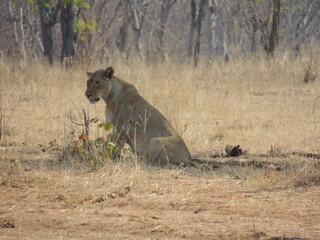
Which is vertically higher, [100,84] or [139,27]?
[139,27]

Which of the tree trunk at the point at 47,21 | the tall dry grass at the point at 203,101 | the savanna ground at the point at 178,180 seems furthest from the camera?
the tree trunk at the point at 47,21

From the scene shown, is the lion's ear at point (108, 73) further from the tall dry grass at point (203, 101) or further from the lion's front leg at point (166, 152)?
the lion's front leg at point (166, 152)

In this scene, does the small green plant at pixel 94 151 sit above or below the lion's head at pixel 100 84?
below

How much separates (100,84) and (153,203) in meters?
2.52

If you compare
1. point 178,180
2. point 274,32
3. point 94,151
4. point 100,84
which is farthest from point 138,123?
point 274,32

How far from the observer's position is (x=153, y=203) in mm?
5293

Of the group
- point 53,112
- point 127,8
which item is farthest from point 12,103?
point 127,8

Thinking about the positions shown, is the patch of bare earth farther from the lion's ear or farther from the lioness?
the lion's ear

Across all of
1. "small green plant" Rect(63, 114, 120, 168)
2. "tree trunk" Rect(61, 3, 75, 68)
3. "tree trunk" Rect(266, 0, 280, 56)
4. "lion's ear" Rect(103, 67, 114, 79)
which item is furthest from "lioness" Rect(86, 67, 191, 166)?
"tree trunk" Rect(266, 0, 280, 56)

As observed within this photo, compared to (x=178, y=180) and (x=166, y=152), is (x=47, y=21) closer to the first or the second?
(x=166, y=152)

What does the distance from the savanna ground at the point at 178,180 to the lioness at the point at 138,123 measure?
23 centimetres

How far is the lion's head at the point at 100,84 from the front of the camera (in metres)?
7.46

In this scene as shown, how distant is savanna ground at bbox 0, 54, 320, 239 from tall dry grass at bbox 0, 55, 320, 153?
0.11 ft

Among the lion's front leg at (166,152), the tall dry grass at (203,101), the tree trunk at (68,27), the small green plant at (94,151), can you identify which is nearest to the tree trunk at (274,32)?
the tall dry grass at (203,101)
